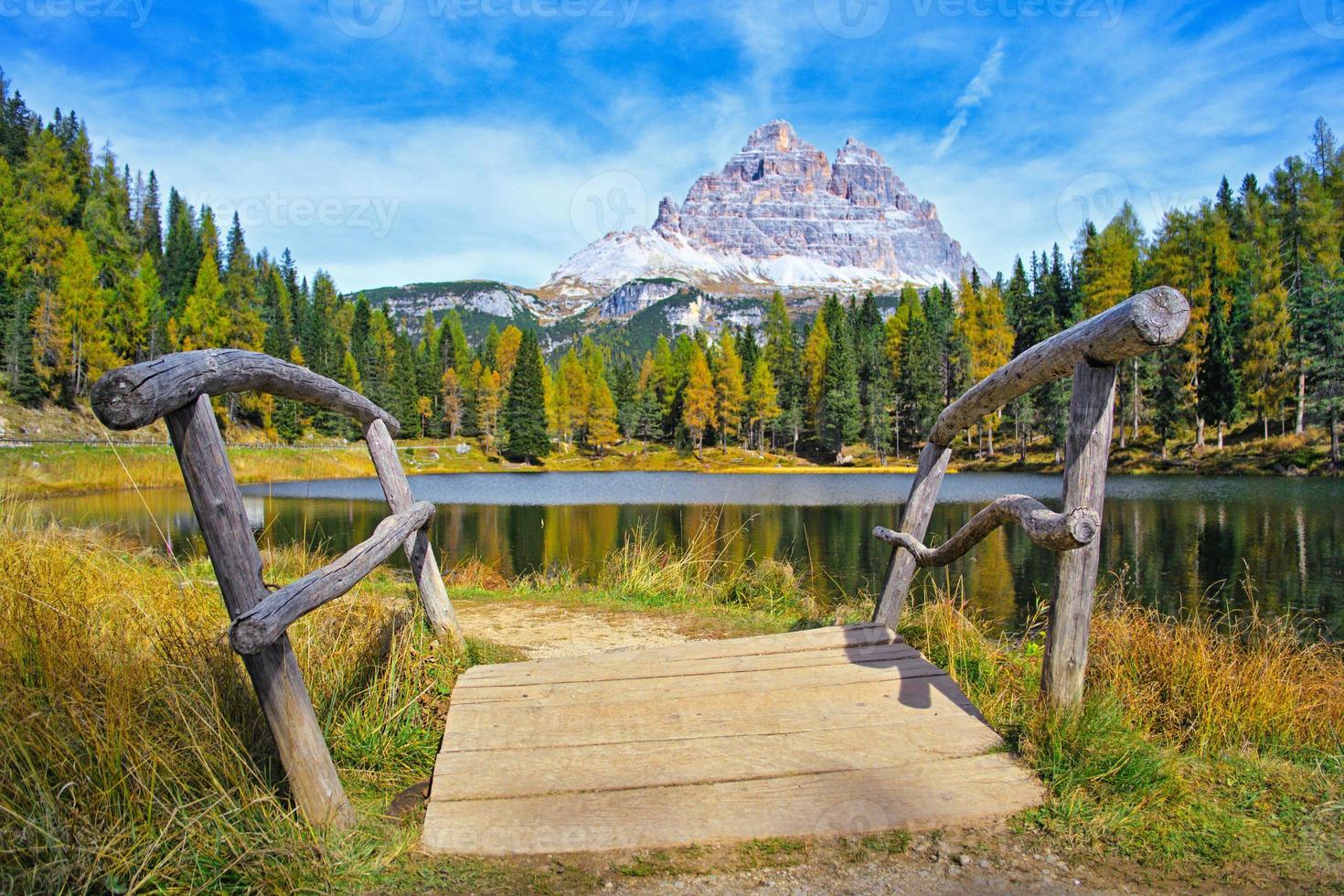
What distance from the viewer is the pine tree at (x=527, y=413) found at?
204 ft

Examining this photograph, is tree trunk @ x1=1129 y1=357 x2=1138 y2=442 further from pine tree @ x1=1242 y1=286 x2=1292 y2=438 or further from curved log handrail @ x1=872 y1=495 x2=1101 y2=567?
curved log handrail @ x1=872 y1=495 x2=1101 y2=567

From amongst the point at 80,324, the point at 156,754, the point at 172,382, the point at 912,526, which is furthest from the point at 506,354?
the point at 172,382

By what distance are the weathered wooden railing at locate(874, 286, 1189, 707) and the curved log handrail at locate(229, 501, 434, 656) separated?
9.58ft

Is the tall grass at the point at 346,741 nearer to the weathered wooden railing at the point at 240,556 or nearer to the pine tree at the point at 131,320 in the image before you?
the weathered wooden railing at the point at 240,556

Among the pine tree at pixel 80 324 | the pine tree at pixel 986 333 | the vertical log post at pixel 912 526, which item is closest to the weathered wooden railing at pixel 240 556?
the vertical log post at pixel 912 526

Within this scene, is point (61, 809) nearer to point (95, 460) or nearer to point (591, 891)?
point (591, 891)

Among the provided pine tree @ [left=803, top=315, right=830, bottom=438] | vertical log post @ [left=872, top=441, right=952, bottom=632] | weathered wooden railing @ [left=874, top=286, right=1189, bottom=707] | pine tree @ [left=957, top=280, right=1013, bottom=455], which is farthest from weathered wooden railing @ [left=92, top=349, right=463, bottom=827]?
pine tree @ [left=803, top=315, right=830, bottom=438]

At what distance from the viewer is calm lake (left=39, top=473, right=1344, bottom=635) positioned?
12766 mm

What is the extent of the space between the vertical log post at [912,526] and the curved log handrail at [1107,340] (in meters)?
0.88

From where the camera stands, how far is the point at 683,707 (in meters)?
3.88

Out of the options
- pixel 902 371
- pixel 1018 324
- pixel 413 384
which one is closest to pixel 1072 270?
pixel 1018 324

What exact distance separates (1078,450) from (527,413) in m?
60.6

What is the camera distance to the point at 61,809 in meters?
2.51

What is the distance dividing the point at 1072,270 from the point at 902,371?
49.5 feet
